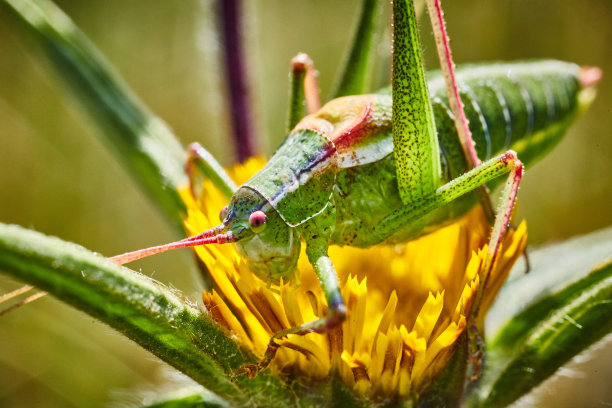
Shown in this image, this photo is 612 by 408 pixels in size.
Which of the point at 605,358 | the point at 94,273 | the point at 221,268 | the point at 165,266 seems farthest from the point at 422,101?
the point at 165,266

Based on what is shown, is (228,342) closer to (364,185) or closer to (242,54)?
(364,185)

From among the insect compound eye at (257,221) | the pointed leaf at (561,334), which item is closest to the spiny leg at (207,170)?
the insect compound eye at (257,221)

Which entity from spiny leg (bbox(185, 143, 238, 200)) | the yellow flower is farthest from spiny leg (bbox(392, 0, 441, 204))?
spiny leg (bbox(185, 143, 238, 200))

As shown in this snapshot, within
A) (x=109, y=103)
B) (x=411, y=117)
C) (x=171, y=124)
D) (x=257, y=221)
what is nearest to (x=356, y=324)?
(x=257, y=221)

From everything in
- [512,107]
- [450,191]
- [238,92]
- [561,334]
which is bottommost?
[561,334]

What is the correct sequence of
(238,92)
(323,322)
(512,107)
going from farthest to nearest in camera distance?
1. (238,92)
2. (512,107)
3. (323,322)

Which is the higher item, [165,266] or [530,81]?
[165,266]

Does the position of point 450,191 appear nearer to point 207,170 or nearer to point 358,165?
point 358,165
